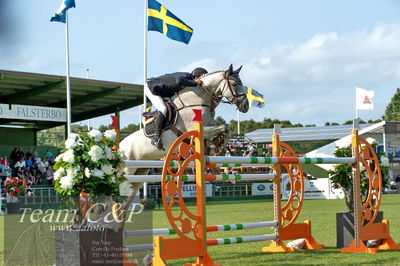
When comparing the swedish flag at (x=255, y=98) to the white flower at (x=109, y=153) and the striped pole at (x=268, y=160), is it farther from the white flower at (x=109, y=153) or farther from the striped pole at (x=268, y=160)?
the white flower at (x=109, y=153)

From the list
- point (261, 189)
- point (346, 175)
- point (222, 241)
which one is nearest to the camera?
point (222, 241)

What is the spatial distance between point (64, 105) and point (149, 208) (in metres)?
25.4

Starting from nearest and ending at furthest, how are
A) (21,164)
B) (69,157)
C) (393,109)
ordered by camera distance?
1. (69,157)
2. (21,164)
3. (393,109)

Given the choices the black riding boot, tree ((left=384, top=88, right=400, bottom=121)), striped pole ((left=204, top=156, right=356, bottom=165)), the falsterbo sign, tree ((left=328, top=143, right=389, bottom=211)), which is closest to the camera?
striped pole ((left=204, top=156, right=356, bottom=165))

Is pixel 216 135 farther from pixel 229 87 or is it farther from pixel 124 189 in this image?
pixel 124 189

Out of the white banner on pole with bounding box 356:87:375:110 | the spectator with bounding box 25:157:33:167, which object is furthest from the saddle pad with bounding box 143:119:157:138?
the white banner on pole with bounding box 356:87:375:110

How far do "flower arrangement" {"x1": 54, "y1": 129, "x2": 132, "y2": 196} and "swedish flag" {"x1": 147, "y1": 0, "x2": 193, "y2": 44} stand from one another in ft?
41.5

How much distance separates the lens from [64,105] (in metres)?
29.8

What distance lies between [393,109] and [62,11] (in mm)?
47180

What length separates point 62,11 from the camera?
19703 millimetres

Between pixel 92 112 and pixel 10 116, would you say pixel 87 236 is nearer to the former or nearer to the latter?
pixel 10 116

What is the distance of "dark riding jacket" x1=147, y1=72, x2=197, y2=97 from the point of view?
7.39 metres

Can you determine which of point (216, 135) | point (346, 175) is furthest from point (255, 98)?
point (216, 135)

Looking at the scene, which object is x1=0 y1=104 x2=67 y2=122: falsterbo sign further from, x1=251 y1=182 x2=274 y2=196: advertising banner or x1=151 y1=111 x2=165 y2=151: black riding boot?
x1=151 y1=111 x2=165 y2=151: black riding boot
